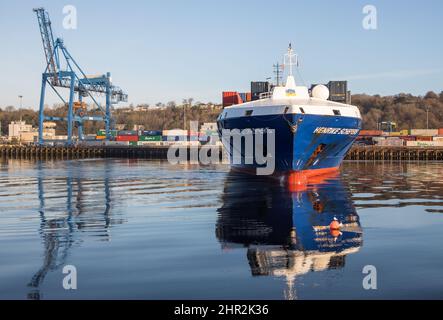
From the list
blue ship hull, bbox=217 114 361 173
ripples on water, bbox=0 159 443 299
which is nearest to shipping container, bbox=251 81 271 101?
blue ship hull, bbox=217 114 361 173

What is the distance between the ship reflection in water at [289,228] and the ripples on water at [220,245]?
5 centimetres

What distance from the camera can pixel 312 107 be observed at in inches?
1580

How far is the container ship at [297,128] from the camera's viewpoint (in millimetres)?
37938

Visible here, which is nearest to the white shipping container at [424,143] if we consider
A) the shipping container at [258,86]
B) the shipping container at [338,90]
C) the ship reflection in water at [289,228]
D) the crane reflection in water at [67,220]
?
the shipping container at [338,90]

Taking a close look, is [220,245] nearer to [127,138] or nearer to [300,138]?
[300,138]

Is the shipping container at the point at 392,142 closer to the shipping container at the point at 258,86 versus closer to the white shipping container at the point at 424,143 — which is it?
the white shipping container at the point at 424,143

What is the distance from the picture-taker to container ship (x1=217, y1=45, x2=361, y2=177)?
3794 centimetres

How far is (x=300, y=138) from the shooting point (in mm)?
37781

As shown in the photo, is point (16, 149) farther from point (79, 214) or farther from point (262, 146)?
point (79, 214)

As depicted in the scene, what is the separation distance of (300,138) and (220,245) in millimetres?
21888

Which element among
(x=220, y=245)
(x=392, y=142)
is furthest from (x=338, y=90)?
(x=392, y=142)
